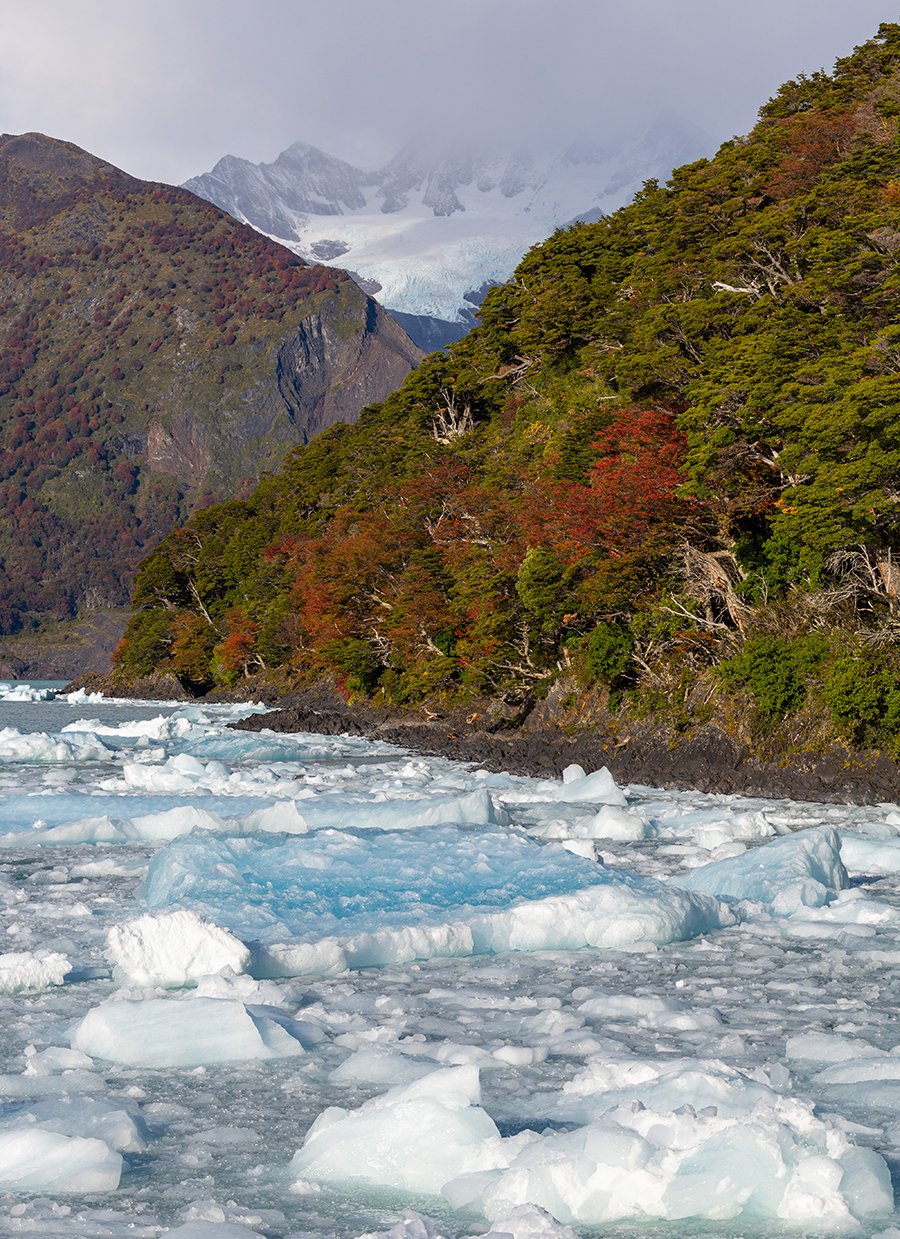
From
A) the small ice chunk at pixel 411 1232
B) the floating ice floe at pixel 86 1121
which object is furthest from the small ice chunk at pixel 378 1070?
the small ice chunk at pixel 411 1232

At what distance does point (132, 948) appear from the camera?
7.97 m

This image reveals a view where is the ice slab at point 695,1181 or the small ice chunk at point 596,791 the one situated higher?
the ice slab at point 695,1181

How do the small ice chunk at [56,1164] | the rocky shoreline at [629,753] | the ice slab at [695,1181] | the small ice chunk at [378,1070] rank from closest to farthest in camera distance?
the ice slab at [695,1181] → the small ice chunk at [56,1164] → the small ice chunk at [378,1070] → the rocky shoreline at [629,753]

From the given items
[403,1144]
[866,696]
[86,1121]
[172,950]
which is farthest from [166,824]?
[866,696]

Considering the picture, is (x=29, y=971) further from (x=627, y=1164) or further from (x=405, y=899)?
(x=627, y=1164)

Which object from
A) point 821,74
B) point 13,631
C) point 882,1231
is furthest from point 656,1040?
point 13,631

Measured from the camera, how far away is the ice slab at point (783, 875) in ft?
36.2

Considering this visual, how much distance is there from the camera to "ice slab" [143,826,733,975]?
29.9ft

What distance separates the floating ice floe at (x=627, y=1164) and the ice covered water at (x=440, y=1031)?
0.01 m

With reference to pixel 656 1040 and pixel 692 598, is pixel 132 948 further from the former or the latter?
pixel 692 598

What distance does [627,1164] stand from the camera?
4469 millimetres

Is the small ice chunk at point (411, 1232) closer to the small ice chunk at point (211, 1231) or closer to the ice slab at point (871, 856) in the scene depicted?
the small ice chunk at point (211, 1231)

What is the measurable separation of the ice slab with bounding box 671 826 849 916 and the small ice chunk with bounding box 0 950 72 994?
610 centimetres

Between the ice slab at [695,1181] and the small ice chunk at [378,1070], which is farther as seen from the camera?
the small ice chunk at [378,1070]
